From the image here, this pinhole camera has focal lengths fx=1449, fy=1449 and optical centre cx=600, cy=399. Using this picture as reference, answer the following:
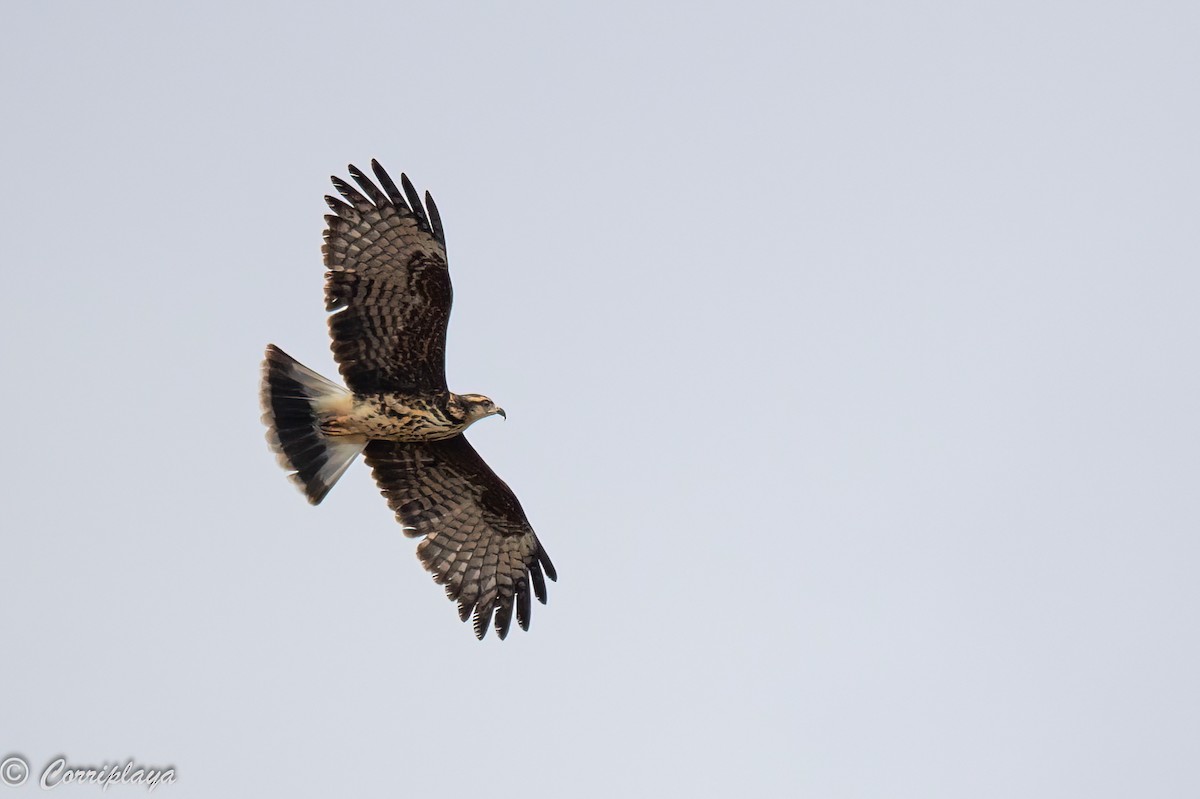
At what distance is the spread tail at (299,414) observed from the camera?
12.7 metres

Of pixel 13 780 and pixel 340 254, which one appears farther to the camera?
pixel 340 254

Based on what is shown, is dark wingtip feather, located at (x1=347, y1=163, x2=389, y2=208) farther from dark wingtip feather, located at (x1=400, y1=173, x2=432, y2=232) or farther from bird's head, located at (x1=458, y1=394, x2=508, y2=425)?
bird's head, located at (x1=458, y1=394, x2=508, y2=425)

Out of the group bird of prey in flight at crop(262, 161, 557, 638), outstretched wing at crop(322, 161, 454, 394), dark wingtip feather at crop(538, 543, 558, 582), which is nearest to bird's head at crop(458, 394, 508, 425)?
bird of prey in flight at crop(262, 161, 557, 638)

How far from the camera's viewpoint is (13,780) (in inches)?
442

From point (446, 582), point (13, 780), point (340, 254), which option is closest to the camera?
point (13, 780)

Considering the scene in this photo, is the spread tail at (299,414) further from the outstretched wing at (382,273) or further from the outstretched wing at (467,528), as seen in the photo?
the outstretched wing at (467,528)

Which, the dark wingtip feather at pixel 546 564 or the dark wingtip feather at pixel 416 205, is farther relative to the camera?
the dark wingtip feather at pixel 546 564

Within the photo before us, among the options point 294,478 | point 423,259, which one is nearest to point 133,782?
point 294,478

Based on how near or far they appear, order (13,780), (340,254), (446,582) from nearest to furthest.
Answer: (13,780) → (340,254) → (446,582)

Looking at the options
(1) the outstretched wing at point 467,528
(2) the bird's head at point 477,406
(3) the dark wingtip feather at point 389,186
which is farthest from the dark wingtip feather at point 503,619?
(3) the dark wingtip feather at point 389,186

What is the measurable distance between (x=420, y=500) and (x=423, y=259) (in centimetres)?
252

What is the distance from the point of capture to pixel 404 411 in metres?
12.7

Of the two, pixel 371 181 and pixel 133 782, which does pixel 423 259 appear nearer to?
pixel 371 181

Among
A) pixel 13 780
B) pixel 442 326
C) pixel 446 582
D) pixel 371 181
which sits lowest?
pixel 13 780
